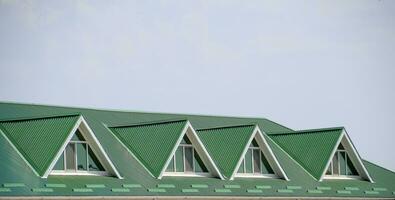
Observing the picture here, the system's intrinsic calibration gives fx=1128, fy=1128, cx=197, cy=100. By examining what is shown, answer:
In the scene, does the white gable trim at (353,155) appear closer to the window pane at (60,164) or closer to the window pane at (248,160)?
the window pane at (248,160)

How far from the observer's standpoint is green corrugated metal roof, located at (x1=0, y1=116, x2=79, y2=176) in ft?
157

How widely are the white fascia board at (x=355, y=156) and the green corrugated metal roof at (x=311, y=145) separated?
0.84 metres

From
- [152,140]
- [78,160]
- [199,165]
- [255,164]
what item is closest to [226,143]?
[255,164]

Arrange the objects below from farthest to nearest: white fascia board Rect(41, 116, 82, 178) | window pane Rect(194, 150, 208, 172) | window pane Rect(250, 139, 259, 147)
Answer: window pane Rect(250, 139, 259, 147) → window pane Rect(194, 150, 208, 172) → white fascia board Rect(41, 116, 82, 178)

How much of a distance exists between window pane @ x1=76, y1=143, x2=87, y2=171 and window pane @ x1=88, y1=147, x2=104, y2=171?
0.34 m

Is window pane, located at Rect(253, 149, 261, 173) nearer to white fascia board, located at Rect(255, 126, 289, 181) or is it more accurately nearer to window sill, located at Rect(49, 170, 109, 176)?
white fascia board, located at Rect(255, 126, 289, 181)

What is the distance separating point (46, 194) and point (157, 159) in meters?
9.52

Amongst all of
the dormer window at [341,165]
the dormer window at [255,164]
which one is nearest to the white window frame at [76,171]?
the dormer window at [255,164]

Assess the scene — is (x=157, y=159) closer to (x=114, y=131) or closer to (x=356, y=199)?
(x=114, y=131)

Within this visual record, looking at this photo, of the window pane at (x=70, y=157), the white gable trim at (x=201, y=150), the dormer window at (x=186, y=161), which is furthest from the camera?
the white gable trim at (x=201, y=150)

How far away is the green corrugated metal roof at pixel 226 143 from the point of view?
56.8 m

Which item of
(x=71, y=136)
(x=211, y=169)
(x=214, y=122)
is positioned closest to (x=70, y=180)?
(x=71, y=136)

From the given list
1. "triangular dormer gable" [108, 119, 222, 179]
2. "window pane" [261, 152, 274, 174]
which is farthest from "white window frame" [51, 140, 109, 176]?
"window pane" [261, 152, 274, 174]

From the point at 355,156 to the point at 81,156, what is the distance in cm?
1931
